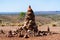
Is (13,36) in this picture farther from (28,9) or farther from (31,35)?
(28,9)

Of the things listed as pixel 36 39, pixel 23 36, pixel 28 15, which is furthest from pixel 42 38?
pixel 28 15

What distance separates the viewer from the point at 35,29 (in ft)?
136

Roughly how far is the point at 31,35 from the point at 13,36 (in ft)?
9.98

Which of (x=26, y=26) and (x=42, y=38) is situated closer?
(x=42, y=38)

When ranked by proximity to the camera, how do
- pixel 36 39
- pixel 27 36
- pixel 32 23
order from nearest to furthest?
pixel 36 39 < pixel 27 36 < pixel 32 23

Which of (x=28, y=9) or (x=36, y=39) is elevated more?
(x=28, y=9)

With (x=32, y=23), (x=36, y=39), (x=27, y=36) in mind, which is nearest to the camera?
(x=36, y=39)

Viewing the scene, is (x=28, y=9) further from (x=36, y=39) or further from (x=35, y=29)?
(x=36, y=39)

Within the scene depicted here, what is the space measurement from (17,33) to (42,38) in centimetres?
623

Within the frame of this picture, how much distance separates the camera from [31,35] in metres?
39.5

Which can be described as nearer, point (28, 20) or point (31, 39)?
point (31, 39)

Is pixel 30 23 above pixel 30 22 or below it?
below

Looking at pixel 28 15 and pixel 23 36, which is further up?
pixel 28 15

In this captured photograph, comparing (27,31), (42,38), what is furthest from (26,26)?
(42,38)
